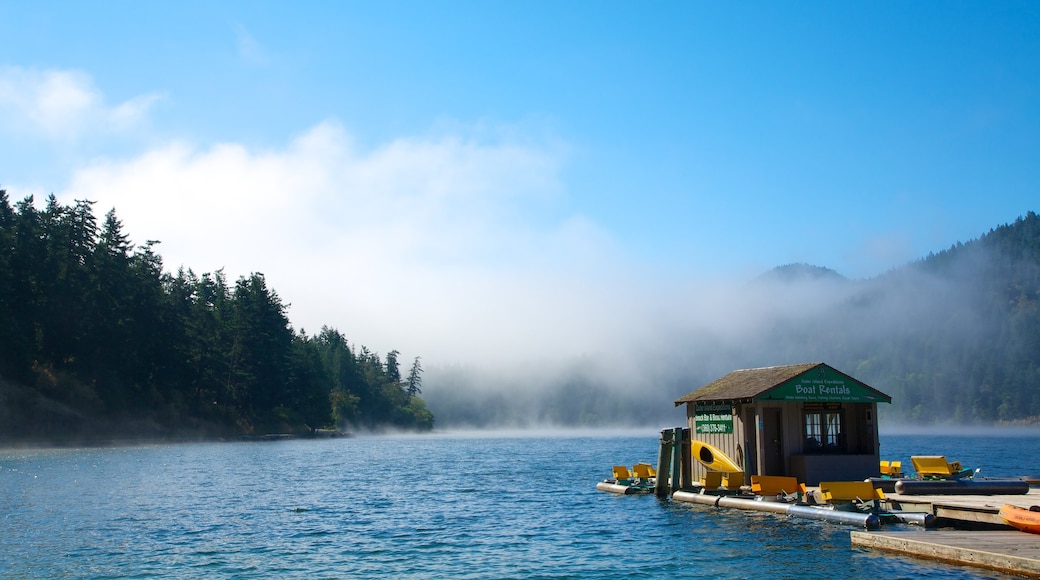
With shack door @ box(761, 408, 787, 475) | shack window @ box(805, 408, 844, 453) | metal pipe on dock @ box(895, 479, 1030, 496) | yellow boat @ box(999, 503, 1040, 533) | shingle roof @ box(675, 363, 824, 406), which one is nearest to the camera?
yellow boat @ box(999, 503, 1040, 533)

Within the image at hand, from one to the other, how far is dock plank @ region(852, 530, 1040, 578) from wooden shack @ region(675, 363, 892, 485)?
10.5 meters

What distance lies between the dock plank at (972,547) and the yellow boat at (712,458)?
11608 millimetres

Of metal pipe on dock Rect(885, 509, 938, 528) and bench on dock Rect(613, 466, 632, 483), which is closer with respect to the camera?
metal pipe on dock Rect(885, 509, 938, 528)

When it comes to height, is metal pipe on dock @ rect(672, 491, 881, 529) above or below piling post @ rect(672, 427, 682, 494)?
below

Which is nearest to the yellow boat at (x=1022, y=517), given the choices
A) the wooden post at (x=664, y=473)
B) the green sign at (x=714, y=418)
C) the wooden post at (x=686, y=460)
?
the green sign at (x=714, y=418)

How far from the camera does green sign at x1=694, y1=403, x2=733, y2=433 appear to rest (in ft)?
122

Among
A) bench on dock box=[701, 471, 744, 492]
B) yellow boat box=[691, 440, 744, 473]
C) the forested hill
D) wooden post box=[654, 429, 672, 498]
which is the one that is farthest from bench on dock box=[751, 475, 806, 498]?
the forested hill

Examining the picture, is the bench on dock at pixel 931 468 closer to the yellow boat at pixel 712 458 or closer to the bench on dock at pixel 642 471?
the yellow boat at pixel 712 458

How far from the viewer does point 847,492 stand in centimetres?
3028

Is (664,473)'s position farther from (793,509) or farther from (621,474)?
(793,509)

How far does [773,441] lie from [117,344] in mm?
90801

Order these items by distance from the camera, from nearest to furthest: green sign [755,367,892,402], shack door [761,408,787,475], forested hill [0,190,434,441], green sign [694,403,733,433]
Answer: green sign [755,367,892,402] → shack door [761,408,787,475] → green sign [694,403,733,433] → forested hill [0,190,434,441]

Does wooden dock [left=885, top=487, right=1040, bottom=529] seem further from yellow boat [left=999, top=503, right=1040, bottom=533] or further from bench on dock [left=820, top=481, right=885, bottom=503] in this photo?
yellow boat [left=999, top=503, right=1040, bottom=533]

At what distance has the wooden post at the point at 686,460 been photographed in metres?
39.0
